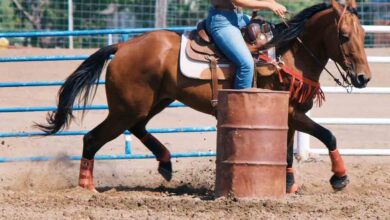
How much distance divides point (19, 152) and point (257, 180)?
15.9ft

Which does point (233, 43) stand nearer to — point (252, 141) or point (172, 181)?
point (252, 141)

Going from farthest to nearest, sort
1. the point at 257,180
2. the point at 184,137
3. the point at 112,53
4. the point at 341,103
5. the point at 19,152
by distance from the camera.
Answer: the point at 341,103, the point at 184,137, the point at 19,152, the point at 112,53, the point at 257,180

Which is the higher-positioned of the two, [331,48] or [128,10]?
[331,48]

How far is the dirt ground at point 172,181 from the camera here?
6359 millimetres

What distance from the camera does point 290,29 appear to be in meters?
7.63

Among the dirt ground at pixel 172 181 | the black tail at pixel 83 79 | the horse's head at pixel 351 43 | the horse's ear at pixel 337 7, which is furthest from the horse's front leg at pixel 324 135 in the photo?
the black tail at pixel 83 79

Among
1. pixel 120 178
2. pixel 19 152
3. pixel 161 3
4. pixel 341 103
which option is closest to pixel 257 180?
pixel 120 178

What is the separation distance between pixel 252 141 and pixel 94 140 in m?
1.93

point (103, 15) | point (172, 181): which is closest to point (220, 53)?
point (172, 181)

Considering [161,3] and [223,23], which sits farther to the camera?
[161,3]

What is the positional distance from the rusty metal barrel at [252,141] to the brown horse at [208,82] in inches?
32.7

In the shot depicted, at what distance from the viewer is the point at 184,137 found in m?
12.1

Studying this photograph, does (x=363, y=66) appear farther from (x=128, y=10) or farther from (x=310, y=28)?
(x=128, y=10)

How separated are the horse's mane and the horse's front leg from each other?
2.14 ft
